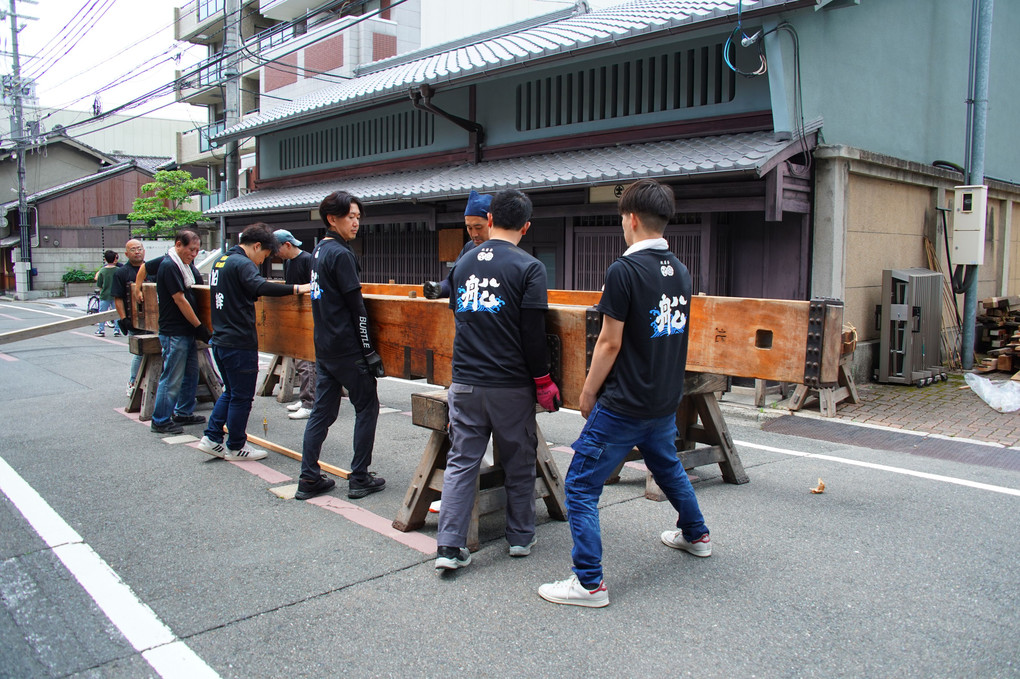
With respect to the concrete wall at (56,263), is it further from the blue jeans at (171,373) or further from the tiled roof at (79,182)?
the blue jeans at (171,373)

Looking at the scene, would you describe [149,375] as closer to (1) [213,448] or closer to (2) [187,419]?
(2) [187,419]

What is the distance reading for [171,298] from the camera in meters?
7.14

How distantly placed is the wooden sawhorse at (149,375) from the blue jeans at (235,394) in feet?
6.68

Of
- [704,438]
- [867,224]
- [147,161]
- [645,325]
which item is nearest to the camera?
[645,325]

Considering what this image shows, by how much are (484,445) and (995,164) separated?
45.2 ft

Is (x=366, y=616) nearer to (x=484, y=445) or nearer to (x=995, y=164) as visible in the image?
(x=484, y=445)

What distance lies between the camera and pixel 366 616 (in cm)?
351

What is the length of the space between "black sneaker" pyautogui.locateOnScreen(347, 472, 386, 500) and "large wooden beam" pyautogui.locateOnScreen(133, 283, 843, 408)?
84 cm

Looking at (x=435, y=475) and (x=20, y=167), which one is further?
(x=20, y=167)

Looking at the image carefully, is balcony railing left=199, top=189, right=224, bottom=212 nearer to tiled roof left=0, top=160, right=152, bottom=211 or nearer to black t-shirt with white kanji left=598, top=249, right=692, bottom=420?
tiled roof left=0, top=160, right=152, bottom=211

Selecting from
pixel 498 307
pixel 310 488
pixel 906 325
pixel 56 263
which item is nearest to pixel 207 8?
pixel 56 263

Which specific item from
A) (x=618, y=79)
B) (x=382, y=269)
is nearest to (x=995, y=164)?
(x=618, y=79)

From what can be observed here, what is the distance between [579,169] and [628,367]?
6986 millimetres

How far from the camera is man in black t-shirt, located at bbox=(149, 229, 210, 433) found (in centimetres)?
702
